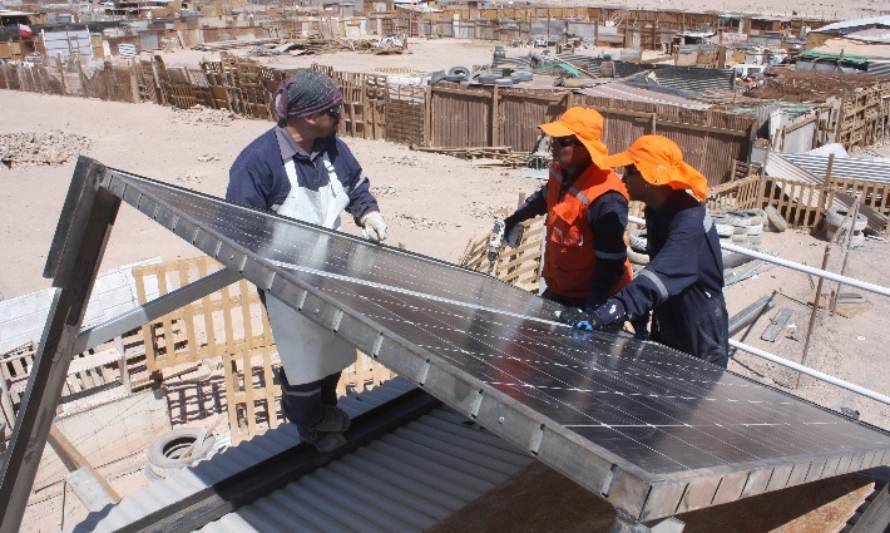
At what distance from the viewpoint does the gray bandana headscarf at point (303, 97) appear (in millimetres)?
3531

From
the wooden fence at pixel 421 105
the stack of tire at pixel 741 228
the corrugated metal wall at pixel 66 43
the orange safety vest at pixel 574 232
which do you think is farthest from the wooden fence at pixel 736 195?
the corrugated metal wall at pixel 66 43

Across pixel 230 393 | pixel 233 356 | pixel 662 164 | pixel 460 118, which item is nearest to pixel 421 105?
pixel 460 118

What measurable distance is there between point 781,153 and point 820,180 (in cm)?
121

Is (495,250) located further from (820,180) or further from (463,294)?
(820,180)

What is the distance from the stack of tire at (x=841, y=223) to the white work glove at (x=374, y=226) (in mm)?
12360

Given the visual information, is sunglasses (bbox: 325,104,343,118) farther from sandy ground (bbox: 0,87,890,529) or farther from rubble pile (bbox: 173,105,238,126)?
rubble pile (bbox: 173,105,238,126)

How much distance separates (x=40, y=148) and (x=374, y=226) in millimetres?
21269

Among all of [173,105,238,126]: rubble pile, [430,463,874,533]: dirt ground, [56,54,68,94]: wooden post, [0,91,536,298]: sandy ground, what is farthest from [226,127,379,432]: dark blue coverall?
[56,54,68,94]: wooden post

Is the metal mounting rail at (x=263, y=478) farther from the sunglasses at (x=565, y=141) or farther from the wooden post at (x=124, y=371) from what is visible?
the wooden post at (x=124, y=371)

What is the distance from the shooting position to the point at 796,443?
247cm

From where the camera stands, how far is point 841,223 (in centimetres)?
1373

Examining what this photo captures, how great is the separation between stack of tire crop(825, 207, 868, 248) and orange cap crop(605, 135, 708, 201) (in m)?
12.0

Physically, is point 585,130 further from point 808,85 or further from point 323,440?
point 808,85

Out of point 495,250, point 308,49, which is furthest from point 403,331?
point 308,49
